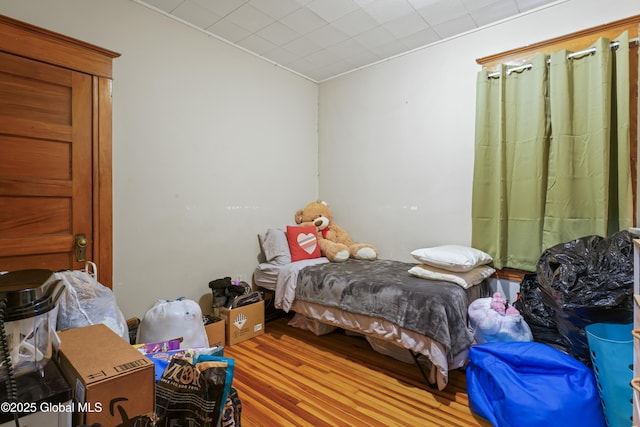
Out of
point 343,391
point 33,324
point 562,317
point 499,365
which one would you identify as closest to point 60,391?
point 33,324

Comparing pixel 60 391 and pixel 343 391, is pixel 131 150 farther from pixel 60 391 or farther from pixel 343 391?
pixel 343 391

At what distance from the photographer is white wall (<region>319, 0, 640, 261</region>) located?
8.35ft

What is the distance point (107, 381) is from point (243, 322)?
193 centimetres

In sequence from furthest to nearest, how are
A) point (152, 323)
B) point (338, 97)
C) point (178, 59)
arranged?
1. point (338, 97)
2. point (178, 59)
3. point (152, 323)

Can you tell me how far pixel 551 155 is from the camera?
2.30 m

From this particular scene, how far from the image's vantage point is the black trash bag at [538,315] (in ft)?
6.25

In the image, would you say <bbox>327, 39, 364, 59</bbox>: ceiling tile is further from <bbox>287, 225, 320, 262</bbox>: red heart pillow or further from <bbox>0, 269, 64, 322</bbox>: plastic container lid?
<bbox>0, 269, 64, 322</bbox>: plastic container lid

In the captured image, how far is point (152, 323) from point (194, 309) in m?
0.27

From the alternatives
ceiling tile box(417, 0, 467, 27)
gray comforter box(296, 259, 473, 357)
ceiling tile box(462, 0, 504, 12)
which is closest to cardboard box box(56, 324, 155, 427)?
gray comforter box(296, 259, 473, 357)

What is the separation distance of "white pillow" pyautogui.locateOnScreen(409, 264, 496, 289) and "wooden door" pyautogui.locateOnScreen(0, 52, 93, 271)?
7.82 ft

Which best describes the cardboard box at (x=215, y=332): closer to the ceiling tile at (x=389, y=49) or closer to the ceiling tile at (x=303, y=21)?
the ceiling tile at (x=303, y=21)

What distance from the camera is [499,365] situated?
1.74 m

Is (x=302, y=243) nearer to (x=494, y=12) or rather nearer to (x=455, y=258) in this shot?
(x=455, y=258)

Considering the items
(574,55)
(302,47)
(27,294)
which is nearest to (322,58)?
(302,47)
